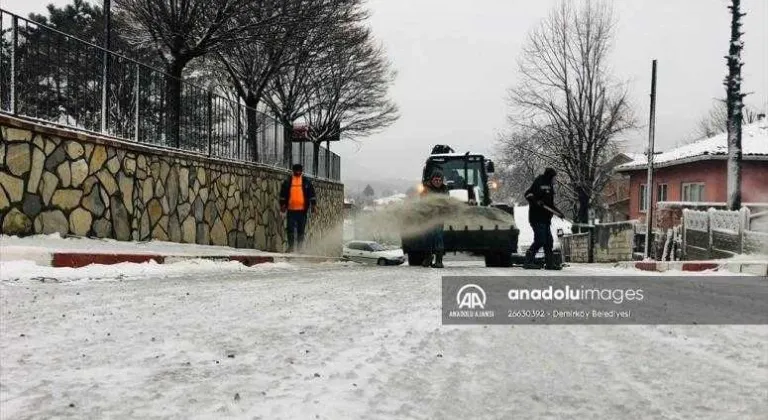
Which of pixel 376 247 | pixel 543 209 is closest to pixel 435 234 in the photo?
pixel 543 209

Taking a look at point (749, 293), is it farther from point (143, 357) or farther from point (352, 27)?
point (352, 27)

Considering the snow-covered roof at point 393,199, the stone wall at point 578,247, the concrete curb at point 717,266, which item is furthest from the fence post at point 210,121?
the stone wall at point 578,247

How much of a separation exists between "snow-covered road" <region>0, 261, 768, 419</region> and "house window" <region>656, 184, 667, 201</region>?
102 ft

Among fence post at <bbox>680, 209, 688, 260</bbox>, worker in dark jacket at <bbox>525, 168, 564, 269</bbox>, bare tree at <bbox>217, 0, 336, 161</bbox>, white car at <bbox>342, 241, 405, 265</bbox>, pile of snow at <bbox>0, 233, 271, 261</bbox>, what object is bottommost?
white car at <bbox>342, 241, 405, 265</bbox>

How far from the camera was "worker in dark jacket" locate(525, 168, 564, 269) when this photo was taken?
10453 millimetres

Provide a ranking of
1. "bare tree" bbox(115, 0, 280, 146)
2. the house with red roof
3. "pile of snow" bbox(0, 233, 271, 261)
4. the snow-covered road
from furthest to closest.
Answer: the house with red roof, "bare tree" bbox(115, 0, 280, 146), "pile of snow" bbox(0, 233, 271, 261), the snow-covered road

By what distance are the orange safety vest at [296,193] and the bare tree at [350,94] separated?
12.1 meters

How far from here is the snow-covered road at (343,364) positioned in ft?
7.57

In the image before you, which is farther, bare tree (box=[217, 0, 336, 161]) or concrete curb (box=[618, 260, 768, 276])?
bare tree (box=[217, 0, 336, 161])

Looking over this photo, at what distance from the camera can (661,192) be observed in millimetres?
32438

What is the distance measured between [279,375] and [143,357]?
760 millimetres

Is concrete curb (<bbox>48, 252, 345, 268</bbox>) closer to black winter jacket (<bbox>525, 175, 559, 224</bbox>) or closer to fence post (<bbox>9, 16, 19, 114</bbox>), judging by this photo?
fence post (<bbox>9, 16, 19, 114</bbox>)

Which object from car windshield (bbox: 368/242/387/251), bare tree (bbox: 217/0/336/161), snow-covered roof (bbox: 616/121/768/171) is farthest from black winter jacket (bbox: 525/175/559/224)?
car windshield (bbox: 368/242/387/251)

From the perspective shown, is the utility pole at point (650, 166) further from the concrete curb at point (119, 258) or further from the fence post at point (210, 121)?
the concrete curb at point (119, 258)
